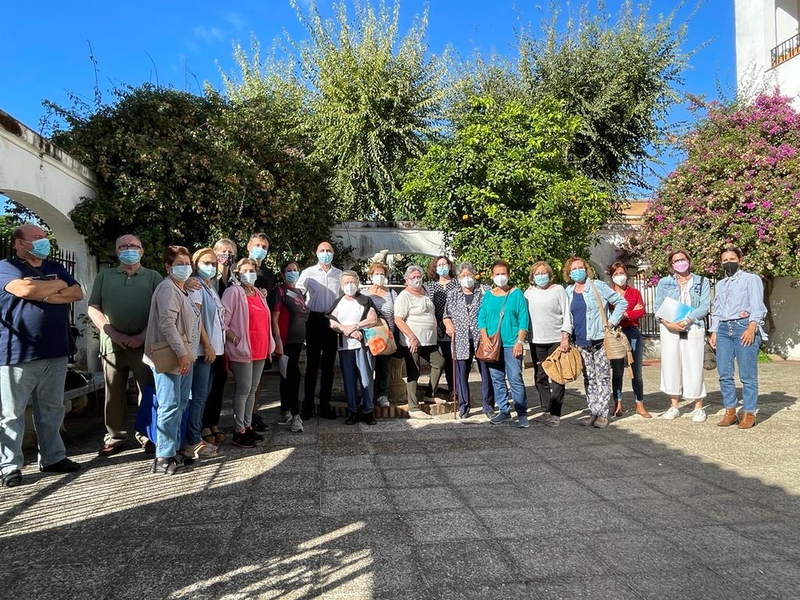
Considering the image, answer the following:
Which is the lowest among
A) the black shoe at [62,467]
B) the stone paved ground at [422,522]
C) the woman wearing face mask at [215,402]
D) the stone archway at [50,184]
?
the stone paved ground at [422,522]

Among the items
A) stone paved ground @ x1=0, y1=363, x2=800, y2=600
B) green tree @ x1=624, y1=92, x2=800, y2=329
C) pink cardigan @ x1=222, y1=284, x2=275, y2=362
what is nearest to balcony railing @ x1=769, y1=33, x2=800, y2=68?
green tree @ x1=624, y1=92, x2=800, y2=329

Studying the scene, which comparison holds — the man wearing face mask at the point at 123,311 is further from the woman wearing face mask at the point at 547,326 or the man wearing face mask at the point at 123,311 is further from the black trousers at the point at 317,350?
the woman wearing face mask at the point at 547,326

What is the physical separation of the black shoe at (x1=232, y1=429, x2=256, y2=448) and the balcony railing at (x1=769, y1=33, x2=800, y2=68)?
14.5 m

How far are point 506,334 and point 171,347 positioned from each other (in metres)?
3.37

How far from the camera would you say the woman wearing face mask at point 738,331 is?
596 centimetres

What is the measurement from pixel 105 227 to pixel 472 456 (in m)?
6.50

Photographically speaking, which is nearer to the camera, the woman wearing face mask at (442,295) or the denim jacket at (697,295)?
the denim jacket at (697,295)

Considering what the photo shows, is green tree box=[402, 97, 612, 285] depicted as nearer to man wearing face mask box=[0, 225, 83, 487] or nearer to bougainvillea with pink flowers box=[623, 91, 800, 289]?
bougainvillea with pink flowers box=[623, 91, 800, 289]

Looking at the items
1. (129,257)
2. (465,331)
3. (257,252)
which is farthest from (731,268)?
(129,257)

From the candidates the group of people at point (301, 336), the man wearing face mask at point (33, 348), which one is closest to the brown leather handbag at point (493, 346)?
the group of people at point (301, 336)

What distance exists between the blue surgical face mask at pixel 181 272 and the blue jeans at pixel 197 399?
0.69m

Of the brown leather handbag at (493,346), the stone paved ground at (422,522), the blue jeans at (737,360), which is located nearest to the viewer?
the stone paved ground at (422,522)

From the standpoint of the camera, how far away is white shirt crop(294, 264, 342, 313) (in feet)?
20.8

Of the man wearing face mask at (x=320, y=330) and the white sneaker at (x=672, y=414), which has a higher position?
the man wearing face mask at (x=320, y=330)
